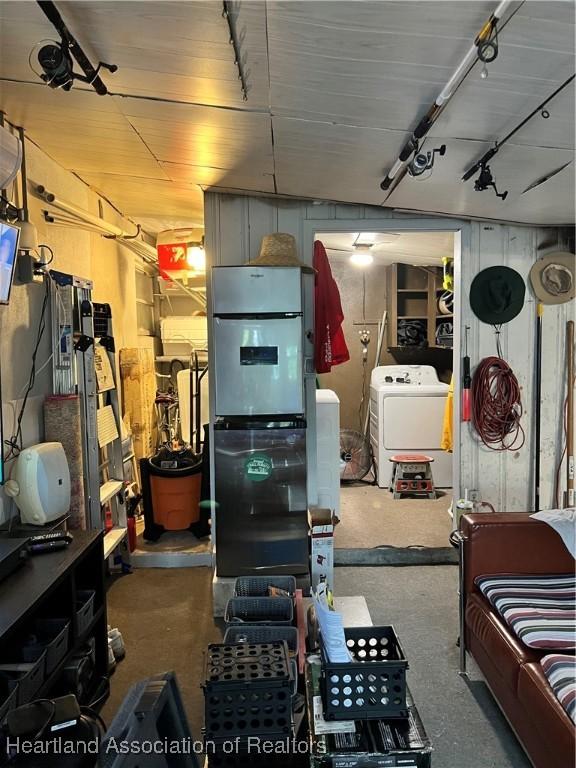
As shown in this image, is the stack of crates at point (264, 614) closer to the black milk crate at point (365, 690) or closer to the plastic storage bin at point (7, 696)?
the black milk crate at point (365, 690)

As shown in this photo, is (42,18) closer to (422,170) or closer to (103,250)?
(422,170)

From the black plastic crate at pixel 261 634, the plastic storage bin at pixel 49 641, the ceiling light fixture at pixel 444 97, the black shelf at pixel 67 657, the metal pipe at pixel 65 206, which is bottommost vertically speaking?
the black shelf at pixel 67 657

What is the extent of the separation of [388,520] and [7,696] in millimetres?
3275

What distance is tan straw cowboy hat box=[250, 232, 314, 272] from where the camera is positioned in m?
3.31

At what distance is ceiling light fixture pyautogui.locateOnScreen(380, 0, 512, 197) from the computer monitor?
1.75 m

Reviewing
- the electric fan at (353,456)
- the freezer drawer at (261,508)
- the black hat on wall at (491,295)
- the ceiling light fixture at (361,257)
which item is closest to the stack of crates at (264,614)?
the freezer drawer at (261,508)

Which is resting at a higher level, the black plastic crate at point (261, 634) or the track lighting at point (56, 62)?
the track lighting at point (56, 62)

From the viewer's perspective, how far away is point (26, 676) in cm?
179

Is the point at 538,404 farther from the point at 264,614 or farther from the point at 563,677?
the point at 264,614

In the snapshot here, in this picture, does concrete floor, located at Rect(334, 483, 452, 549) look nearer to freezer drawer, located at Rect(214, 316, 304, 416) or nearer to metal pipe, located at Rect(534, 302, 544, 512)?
metal pipe, located at Rect(534, 302, 544, 512)

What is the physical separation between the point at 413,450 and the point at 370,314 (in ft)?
6.49

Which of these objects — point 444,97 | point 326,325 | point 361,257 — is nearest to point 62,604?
point 326,325

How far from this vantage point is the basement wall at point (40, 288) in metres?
2.65

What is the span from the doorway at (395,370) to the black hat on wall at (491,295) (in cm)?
16
